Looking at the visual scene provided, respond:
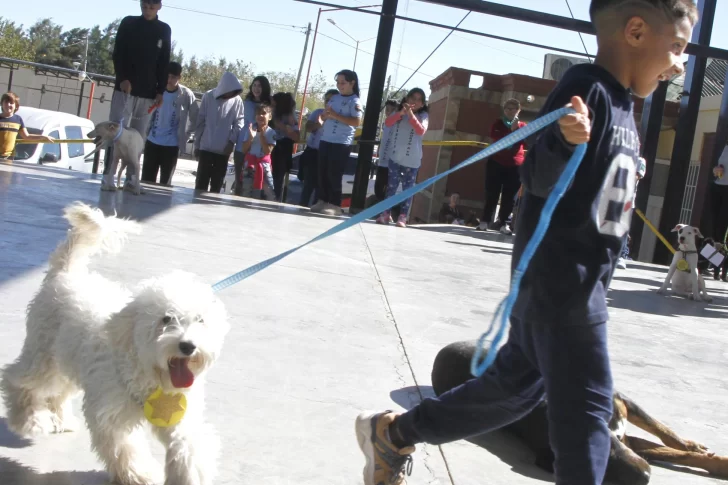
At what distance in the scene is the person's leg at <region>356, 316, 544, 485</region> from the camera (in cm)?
264

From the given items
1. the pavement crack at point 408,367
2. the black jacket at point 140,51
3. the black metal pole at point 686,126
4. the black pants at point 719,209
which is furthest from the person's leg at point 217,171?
the black pants at point 719,209

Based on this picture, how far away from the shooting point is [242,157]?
1279cm

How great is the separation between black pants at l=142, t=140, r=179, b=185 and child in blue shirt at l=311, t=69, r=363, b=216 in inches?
91.1

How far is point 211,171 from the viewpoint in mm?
12719

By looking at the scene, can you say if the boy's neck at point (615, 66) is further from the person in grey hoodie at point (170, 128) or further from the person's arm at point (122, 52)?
the person in grey hoodie at point (170, 128)

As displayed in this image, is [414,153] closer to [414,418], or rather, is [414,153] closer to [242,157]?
[242,157]

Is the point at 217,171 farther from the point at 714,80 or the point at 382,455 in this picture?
the point at 714,80

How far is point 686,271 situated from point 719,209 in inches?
175

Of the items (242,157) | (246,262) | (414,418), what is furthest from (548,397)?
(242,157)

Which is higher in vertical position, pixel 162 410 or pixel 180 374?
pixel 180 374

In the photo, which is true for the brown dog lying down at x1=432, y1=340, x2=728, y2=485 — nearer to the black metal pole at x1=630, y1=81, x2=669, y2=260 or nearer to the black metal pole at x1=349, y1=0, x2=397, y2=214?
the black metal pole at x1=349, y1=0, x2=397, y2=214

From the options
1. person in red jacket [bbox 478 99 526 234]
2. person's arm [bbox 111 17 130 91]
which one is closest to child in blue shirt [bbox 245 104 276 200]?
person's arm [bbox 111 17 130 91]

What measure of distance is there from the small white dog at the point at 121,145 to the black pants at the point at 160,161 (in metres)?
2.20

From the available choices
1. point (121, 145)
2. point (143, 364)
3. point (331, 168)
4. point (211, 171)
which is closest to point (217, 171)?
point (211, 171)
